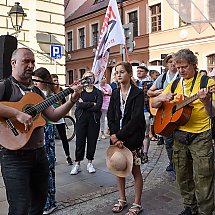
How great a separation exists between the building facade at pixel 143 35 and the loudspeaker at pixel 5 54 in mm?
11248

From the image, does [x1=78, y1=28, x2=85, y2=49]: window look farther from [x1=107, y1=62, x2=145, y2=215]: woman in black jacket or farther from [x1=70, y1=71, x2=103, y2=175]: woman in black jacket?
[x1=107, y1=62, x2=145, y2=215]: woman in black jacket

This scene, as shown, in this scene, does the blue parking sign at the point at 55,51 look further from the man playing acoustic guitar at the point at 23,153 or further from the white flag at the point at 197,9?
the man playing acoustic guitar at the point at 23,153

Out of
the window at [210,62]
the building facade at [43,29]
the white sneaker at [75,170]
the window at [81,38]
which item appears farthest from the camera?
the window at [81,38]

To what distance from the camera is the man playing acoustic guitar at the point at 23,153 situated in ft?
8.43

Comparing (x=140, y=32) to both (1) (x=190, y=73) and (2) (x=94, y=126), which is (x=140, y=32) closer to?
(2) (x=94, y=126)

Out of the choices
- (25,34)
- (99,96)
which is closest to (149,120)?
(99,96)

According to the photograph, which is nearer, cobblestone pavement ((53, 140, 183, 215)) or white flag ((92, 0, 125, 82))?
cobblestone pavement ((53, 140, 183, 215))

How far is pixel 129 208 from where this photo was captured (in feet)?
12.7

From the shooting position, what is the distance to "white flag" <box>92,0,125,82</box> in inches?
239

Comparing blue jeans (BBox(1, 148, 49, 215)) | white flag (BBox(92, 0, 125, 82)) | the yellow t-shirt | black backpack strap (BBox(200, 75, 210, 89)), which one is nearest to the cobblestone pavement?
the yellow t-shirt

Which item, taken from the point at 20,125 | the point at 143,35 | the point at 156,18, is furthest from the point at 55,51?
the point at 143,35

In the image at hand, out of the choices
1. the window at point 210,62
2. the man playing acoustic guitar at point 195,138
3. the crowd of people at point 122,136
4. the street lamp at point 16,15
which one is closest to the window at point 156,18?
the window at point 210,62

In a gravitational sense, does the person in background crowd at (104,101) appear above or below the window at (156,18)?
below

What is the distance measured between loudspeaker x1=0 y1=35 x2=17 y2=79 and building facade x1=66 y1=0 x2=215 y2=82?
36.9 ft
